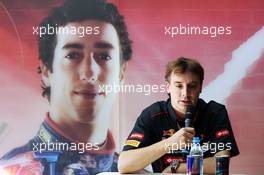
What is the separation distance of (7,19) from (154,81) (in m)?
1.21

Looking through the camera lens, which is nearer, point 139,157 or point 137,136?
point 139,157

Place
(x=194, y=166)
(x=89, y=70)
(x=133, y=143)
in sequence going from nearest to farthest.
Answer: (x=194, y=166)
(x=133, y=143)
(x=89, y=70)

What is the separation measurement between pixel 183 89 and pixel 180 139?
375mm

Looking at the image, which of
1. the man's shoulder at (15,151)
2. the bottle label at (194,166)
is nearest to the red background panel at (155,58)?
the man's shoulder at (15,151)

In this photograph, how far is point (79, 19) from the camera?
363cm

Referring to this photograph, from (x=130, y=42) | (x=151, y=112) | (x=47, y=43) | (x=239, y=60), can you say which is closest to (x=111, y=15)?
(x=130, y=42)

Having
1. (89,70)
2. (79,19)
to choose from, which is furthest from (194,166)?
(79,19)

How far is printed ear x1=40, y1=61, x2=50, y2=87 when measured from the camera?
11.8ft

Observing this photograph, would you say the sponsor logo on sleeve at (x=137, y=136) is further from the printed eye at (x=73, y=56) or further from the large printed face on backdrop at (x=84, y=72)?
the printed eye at (x=73, y=56)

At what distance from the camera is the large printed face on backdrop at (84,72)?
357 cm

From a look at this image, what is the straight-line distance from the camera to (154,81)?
11.7 ft

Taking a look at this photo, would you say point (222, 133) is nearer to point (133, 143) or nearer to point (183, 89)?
point (183, 89)

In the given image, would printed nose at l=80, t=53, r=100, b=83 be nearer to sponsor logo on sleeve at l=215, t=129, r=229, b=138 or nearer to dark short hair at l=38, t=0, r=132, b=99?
dark short hair at l=38, t=0, r=132, b=99

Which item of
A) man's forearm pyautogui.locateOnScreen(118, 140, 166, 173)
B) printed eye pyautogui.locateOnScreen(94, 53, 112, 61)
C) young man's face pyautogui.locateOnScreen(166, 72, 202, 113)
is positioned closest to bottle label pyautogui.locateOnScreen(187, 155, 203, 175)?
man's forearm pyautogui.locateOnScreen(118, 140, 166, 173)
